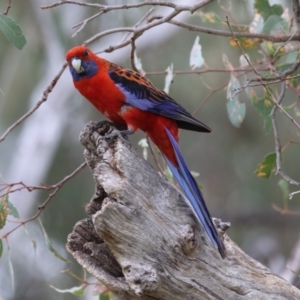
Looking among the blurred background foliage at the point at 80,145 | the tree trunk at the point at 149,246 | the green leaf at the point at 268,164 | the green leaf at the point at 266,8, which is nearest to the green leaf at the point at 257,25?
the green leaf at the point at 266,8

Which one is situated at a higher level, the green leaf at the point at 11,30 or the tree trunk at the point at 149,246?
the green leaf at the point at 11,30

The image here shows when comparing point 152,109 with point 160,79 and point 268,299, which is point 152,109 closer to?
point 268,299

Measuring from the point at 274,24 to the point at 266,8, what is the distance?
0.20 m

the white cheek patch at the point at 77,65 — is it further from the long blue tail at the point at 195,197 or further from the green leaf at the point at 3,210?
the green leaf at the point at 3,210

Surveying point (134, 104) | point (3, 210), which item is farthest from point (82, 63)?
point (3, 210)

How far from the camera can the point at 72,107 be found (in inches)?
295

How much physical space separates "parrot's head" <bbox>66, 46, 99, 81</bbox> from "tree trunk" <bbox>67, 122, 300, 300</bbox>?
0.61 m

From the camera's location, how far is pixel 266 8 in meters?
3.58

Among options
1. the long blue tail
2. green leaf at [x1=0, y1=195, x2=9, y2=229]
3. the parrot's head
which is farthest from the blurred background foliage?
the long blue tail

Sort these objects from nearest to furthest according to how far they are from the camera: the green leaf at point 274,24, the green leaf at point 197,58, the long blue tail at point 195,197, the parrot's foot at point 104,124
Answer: the long blue tail at point 195,197
the parrot's foot at point 104,124
the green leaf at point 274,24
the green leaf at point 197,58

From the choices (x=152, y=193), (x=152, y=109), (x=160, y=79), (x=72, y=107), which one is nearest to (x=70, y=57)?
(x=152, y=109)

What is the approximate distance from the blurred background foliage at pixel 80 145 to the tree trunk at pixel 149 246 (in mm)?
3948

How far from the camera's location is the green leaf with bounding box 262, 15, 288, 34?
3.41 metres

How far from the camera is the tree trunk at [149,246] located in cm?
245
